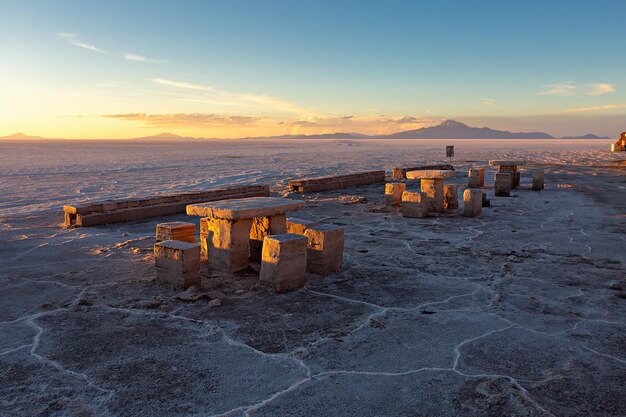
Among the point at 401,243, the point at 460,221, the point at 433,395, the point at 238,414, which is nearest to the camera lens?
the point at 238,414

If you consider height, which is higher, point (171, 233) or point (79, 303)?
point (171, 233)

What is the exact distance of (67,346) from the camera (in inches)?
162

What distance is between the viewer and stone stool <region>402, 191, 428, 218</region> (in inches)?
416

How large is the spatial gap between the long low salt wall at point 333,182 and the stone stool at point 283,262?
10536 millimetres

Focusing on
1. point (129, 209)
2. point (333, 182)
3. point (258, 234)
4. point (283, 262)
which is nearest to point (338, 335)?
point (283, 262)

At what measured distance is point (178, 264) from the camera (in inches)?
217

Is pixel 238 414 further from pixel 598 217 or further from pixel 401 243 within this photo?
pixel 598 217

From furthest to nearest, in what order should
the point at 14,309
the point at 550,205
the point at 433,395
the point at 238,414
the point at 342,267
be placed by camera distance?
the point at 550,205
the point at 342,267
the point at 14,309
the point at 433,395
the point at 238,414

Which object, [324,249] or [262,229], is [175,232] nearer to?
[262,229]

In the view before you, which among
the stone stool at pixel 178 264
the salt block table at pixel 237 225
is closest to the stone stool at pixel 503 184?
the salt block table at pixel 237 225

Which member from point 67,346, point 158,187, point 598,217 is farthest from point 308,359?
point 158,187

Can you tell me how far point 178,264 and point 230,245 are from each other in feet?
2.81

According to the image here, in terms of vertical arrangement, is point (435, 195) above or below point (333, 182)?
above

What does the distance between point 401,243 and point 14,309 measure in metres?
5.43
